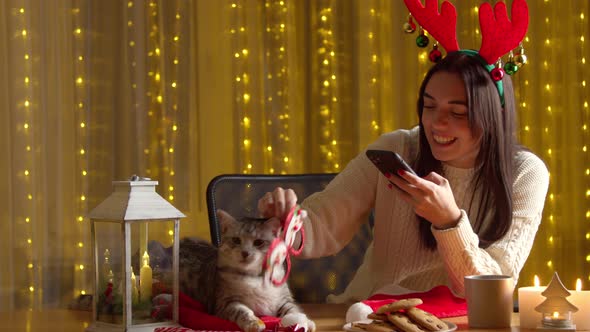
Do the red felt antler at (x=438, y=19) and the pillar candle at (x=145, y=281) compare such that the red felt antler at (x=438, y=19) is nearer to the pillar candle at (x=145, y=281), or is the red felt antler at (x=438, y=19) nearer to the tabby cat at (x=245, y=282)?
the tabby cat at (x=245, y=282)

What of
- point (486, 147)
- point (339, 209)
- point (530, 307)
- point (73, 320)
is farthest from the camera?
point (339, 209)

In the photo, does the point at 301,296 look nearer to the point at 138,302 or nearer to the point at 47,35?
the point at 138,302

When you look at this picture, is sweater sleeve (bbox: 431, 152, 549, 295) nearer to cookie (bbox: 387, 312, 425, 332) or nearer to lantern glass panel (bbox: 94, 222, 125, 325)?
cookie (bbox: 387, 312, 425, 332)

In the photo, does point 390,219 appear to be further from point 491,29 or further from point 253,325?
point 253,325

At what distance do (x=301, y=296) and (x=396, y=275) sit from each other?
27 cm

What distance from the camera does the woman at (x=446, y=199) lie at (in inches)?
65.8

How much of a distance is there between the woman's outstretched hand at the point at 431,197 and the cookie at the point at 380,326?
390mm

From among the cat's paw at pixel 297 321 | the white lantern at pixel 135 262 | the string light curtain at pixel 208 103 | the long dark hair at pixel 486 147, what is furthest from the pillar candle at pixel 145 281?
the string light curtain at pixel 208 103

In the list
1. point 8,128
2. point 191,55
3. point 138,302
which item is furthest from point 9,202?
point 138,302

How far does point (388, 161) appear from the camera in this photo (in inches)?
60.1

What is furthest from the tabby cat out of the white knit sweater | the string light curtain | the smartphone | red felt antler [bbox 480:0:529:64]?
the string light curtain

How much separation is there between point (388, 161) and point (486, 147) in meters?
0.50

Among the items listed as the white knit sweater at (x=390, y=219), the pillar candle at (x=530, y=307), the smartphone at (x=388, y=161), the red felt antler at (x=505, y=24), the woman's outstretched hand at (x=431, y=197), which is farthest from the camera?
the white knit sweater at (x=390, y=219)

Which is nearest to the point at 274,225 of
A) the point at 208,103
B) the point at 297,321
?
the point at 297,321
